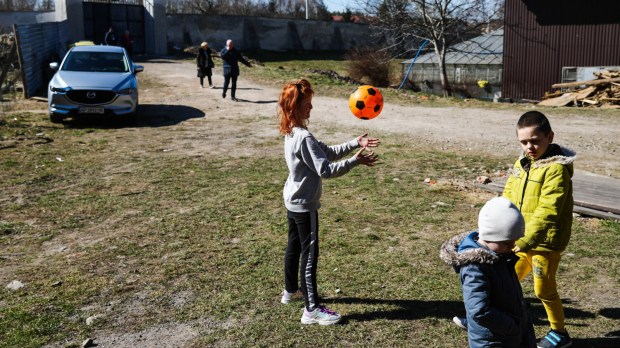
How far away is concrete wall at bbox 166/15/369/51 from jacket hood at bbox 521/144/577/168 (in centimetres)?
→ 3964

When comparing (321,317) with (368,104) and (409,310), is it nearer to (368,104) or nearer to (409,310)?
(409,310)

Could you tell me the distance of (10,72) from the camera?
20.7 metres

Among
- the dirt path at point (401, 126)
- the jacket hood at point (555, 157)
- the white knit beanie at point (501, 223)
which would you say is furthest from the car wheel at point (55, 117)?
the white knit beanie at point (501, 223)

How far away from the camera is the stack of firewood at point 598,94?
21578mm

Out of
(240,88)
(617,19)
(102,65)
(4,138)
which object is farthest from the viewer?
(617,19)

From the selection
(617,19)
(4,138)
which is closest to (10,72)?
(4,138)

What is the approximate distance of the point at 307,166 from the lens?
15.4ft

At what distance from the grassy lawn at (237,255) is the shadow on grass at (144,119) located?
4306 millimetres

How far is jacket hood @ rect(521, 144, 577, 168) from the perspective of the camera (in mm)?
4195

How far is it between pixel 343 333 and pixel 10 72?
19.3 m

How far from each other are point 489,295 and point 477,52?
32.5 meters

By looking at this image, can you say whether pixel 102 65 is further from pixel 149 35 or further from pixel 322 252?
pixel 149 35

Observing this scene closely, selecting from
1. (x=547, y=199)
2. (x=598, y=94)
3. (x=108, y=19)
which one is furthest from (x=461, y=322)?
(x=108, y=19)

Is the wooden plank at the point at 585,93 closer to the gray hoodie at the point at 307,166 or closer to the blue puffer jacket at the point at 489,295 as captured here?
the gray hoodie at the point at 307,166
